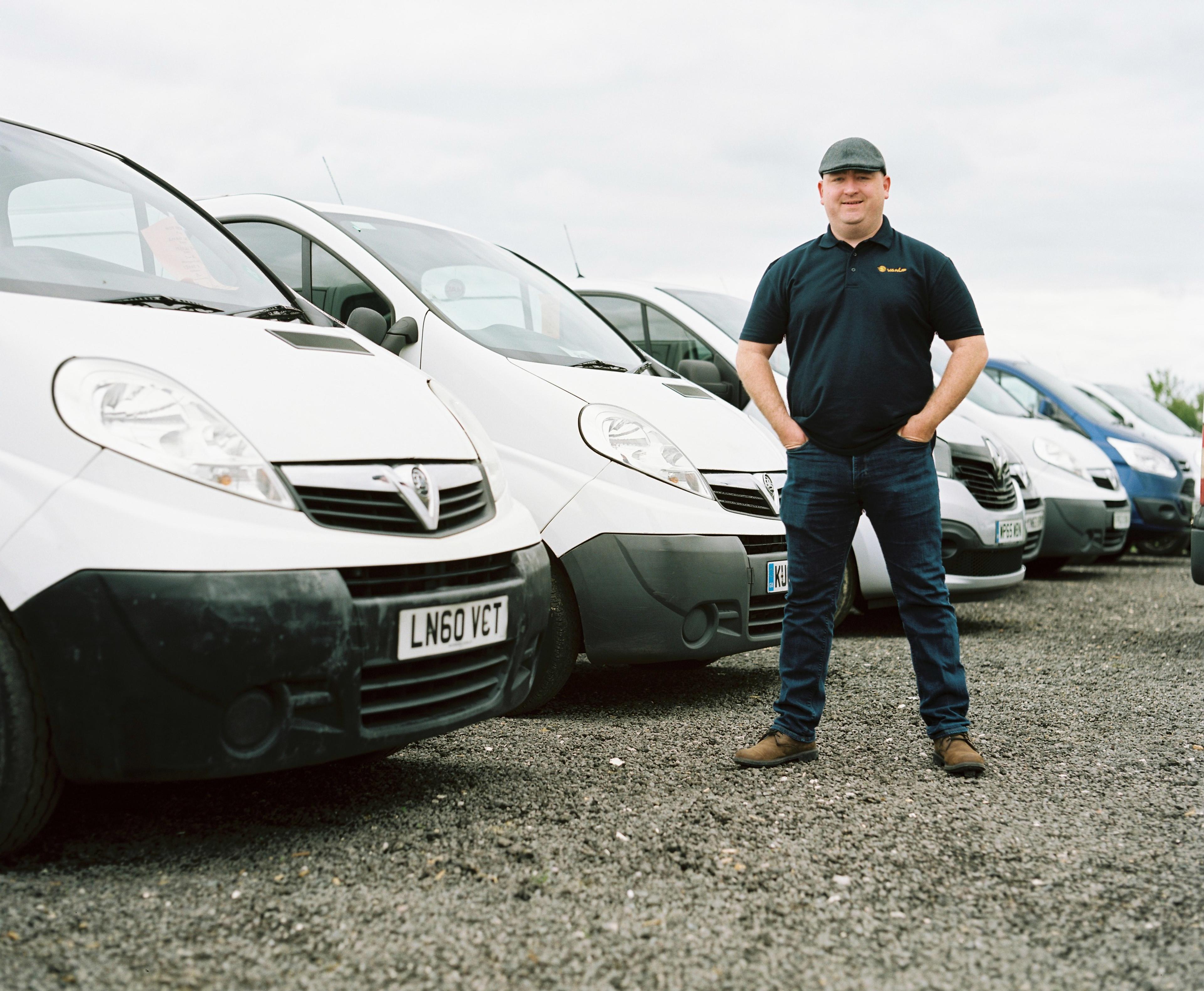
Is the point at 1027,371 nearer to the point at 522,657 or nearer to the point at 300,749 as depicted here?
the point at 522,657

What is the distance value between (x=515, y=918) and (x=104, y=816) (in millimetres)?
1201

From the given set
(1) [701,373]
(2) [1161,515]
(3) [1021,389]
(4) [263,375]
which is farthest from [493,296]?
(2) [1161,515]

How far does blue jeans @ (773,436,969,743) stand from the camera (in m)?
3.54

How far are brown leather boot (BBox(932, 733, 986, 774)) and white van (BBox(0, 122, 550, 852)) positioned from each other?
1.27 m

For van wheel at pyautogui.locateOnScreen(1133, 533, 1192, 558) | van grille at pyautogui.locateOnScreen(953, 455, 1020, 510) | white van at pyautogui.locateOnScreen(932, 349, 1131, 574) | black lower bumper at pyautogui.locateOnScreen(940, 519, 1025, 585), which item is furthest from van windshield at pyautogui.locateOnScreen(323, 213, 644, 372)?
van wheel at pyautogui.locateOnScreen(1133, 533, 1192, 558)

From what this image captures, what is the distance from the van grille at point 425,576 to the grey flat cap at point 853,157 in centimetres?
150

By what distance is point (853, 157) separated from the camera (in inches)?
139

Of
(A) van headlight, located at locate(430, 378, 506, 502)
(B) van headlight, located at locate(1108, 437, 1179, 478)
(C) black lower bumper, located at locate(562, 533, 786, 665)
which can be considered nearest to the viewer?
(A) van headlight, located at locate(430, 378, 506, 502)

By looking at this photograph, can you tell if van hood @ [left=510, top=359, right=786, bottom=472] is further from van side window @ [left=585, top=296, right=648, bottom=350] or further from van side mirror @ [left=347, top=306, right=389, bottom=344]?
van side window @ [left=585, top=296, right=648, bottom=350]

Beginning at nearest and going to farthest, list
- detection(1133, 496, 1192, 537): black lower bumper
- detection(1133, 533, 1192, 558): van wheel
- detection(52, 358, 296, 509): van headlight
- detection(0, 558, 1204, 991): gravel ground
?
detection(0, 558, 1204, 991): gravel ground < detection(52, 358, 296, 509): van headlight < detection(1133, 496, 1192, 537): black lower bumper < detection(1133, 533, 1192, 558): van wheel

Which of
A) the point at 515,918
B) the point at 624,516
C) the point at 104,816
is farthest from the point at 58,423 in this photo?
the point at 624,516

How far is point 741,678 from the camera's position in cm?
501

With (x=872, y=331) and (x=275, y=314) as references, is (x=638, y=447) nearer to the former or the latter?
(x=872, y=331)

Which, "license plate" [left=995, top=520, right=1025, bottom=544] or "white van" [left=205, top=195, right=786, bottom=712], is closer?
"white van" [left=205, top=195, right=786, bottom=712]
